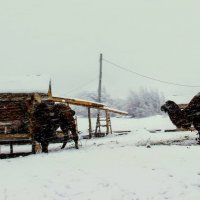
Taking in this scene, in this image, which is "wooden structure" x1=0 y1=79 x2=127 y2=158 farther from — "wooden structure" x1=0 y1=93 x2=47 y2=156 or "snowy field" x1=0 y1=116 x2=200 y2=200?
"snowy field" x1=0 y1=116 x2=200 y2=200

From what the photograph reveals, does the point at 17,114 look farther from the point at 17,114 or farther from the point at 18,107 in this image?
the point at 18,107

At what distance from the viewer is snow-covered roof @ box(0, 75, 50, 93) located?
17609 mm

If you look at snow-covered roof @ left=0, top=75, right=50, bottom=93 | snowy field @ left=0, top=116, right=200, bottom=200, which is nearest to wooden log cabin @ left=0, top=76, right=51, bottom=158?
snow-covered roof @ left=0, top=75, right=50, bottom=93

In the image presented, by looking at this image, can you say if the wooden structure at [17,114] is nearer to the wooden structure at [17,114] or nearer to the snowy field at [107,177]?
the wooden structure at [17,114]

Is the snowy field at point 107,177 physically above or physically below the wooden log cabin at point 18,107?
below

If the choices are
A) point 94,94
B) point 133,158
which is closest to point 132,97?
point 94,94

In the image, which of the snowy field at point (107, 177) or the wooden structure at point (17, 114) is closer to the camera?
the snowy field at point (107, 177)

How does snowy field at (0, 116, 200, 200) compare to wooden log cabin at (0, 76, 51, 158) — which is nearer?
snowy field at (0, 116, 200, 200)

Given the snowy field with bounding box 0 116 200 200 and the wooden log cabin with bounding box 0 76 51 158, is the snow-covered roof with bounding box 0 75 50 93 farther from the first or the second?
the snowy field with bounding box 0 116 200 200

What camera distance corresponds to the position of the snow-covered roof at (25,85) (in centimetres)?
1761

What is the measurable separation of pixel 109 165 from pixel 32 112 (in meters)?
6.32

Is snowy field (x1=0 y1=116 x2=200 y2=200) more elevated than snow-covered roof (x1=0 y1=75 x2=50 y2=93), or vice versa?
snow-covered roof (x1=0 y1=75 x2=50 y2=93)

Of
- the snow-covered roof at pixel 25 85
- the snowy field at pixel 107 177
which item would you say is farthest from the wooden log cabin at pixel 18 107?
the snowy field at pixel 107 177

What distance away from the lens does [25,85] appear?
18.2 metres
